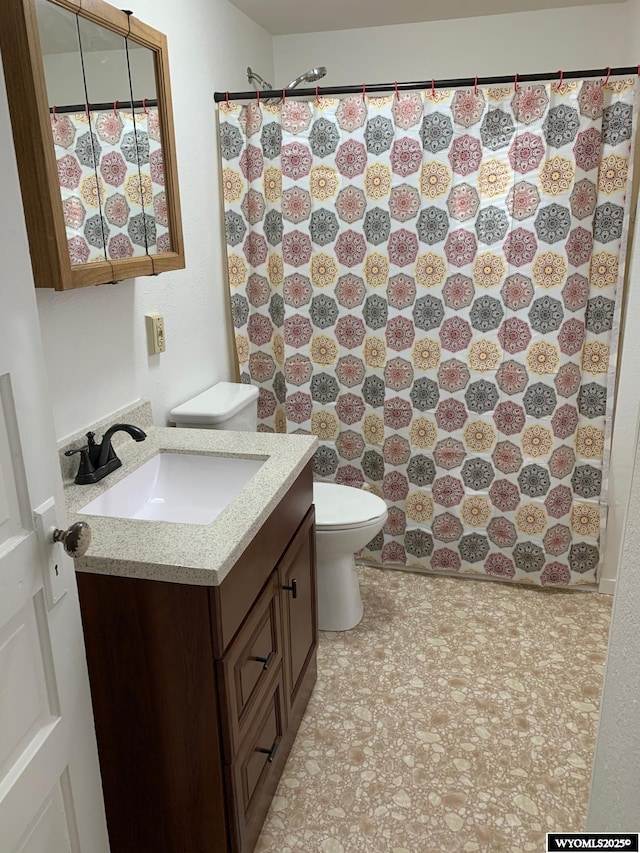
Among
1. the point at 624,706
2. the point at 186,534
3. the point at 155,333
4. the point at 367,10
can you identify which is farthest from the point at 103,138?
the point at 624,706

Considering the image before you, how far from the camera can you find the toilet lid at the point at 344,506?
7.58 ft

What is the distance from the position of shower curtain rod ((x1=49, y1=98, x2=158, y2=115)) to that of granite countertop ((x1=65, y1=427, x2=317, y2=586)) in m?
0.88

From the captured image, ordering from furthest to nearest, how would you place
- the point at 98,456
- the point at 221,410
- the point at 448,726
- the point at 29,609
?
1. the point at 221,410
2. the point at 448,726
3. the point at 98,456
4. the point at 29,609

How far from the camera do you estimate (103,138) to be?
1688 mm

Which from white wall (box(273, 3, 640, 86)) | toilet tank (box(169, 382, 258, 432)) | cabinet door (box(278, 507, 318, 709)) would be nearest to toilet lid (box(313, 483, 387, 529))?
cabinet door (box(278, 507, 318, 709))

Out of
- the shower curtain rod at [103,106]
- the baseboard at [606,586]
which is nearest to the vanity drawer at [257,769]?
the shower curtain rod at [103,106]

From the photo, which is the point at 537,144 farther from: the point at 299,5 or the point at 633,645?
the point at 633,645

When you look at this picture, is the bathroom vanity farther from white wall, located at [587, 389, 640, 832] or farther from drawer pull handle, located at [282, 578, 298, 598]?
Answer: white wall, located at [587, 389, 640, 832]

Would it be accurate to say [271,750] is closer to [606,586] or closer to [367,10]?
[606,586]

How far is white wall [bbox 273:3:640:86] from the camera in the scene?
2.71 m

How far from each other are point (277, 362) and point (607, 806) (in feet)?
6.86

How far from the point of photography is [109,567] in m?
1.30

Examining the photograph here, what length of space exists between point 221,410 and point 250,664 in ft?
3.29

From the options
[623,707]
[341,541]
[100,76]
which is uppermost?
[100,76]
